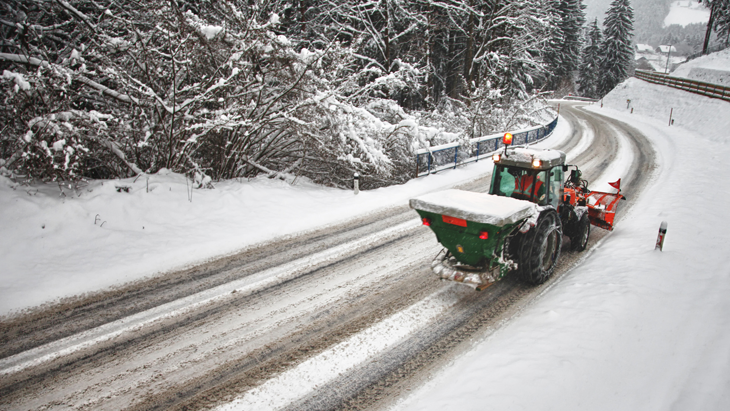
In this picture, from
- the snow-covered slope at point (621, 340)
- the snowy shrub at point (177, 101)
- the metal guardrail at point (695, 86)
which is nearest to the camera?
the snow-covered slope at point (621, 340)

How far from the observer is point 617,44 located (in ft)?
170

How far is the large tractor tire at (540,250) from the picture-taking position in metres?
5.96

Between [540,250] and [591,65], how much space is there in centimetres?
6540

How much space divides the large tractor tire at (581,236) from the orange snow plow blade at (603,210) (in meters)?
1.13

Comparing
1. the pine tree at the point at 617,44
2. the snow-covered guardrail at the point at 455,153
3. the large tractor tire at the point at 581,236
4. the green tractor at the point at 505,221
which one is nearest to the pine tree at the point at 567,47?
the pine tree at the point at 617,44

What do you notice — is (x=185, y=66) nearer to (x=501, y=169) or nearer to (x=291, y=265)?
(x=291, y=265)

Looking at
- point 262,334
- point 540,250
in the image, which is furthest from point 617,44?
point 262,334

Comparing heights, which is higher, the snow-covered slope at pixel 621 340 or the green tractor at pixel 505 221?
the green tractor at pixel 505 221

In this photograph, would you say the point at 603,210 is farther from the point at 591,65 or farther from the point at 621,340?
the point at 591,65

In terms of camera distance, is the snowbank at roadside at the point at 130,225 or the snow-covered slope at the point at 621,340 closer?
the snow-covered slope at the point at 621,340

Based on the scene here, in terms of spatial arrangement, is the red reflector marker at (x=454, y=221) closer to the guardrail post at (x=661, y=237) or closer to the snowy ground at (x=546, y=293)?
the snowy ground at (x=546, y=293)

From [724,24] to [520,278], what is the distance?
179 feet

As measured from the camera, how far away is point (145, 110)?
356 inches

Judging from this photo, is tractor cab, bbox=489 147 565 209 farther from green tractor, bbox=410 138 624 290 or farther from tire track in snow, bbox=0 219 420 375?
tire track in snow, bbox=0 219 420 375
